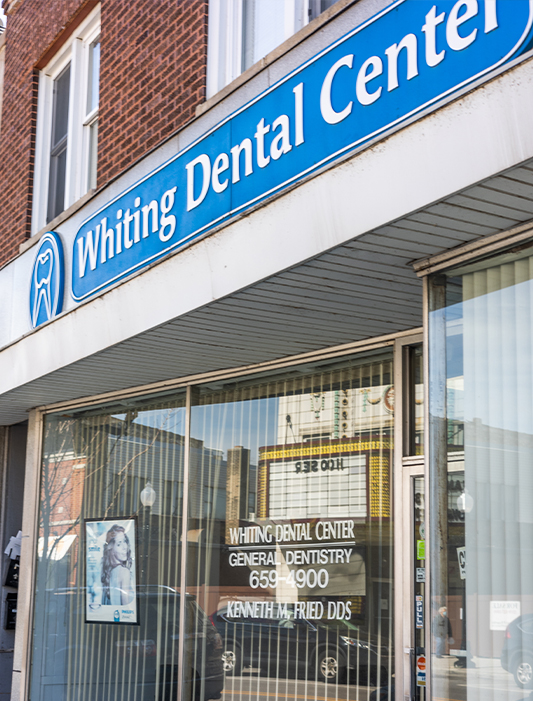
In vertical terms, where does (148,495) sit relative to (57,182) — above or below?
below

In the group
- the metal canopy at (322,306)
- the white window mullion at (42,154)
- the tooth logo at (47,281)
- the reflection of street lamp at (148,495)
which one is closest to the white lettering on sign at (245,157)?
the metal canopy at (322,306)

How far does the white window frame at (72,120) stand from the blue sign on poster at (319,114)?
2056mm

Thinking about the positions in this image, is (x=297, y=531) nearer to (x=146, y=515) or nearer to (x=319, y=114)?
(x=146, y=515)

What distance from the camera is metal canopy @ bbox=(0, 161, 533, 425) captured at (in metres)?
3.99

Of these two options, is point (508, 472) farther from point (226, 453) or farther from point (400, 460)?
point (226, 453)

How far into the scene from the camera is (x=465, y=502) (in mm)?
4293

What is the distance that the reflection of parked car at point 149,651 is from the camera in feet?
22.8

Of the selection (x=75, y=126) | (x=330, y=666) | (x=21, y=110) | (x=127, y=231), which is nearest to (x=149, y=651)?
(x=330, y=666)

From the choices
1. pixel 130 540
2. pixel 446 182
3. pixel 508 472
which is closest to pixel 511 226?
pixel 446 182

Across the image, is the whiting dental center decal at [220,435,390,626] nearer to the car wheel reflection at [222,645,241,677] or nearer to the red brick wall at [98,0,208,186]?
the car wheel reflection at [222,645,241,677]

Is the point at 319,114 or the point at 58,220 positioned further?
the point at 58,220

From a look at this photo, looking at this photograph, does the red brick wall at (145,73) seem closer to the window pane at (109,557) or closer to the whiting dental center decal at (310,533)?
the window pane at (109,557)

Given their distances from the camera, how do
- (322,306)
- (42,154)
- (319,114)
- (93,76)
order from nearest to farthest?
(319,114), (322,306), (93,76), (42,154)

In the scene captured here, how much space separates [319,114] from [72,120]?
517cm
